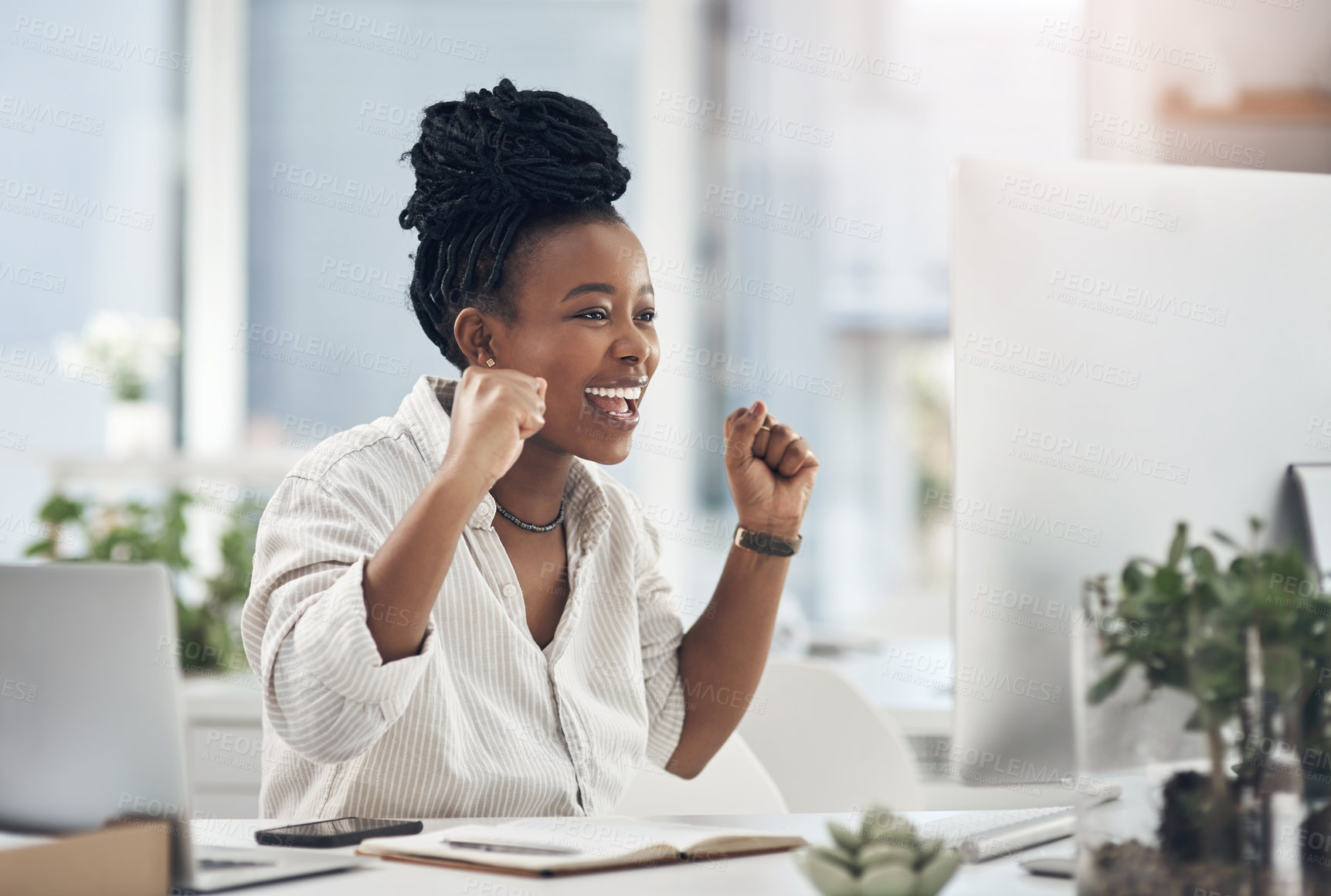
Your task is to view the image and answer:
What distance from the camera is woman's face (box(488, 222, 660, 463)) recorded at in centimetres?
119

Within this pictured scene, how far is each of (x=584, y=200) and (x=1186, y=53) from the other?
59 cm

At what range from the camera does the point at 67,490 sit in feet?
9.71

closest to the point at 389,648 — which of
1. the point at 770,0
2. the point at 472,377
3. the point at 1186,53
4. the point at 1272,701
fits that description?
the point at 472,377

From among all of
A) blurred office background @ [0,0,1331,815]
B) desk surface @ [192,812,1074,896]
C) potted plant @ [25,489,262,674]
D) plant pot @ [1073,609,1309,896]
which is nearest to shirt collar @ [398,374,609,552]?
desk surface @ [192,812,1074,896]

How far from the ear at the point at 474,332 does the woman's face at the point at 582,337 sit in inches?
1.4

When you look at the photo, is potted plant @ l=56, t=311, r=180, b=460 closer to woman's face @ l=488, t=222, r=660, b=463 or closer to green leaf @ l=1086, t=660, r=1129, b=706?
woman's face @ l=488, t=222, r=660, b=463

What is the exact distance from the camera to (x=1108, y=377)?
74cm

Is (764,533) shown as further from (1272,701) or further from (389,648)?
(1272,701)

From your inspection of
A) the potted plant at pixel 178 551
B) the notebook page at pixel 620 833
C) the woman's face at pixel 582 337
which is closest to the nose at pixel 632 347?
the woman's face at pixel 582 337

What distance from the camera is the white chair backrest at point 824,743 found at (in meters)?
1.48

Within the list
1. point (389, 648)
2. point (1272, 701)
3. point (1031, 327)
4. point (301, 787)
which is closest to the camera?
point (1272, 701)

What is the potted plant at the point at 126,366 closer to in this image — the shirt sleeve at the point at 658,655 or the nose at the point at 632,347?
the shirt sleeve at the point at 658,655

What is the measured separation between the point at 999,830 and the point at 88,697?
67 centimetres

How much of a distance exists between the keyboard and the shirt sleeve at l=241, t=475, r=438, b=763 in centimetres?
44
